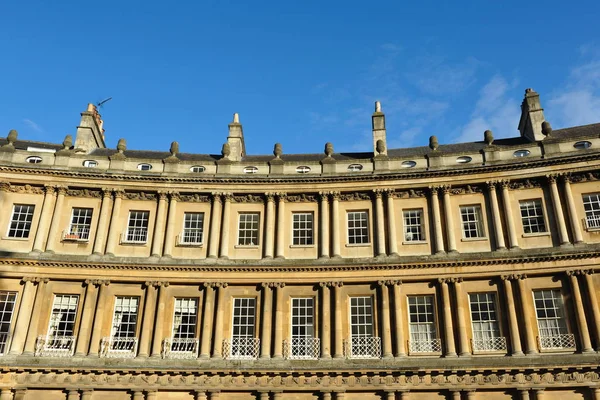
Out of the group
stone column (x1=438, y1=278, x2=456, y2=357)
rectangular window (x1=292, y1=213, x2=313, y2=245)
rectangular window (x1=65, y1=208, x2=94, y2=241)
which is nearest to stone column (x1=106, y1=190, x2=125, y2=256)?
rectangular window (x1=65, y1=208, x2=94, y2=241)

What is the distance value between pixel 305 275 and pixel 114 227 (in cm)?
890

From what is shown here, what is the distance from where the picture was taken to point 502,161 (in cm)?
2227

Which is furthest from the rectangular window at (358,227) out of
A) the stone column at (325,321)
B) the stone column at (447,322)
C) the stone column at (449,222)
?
the stone column at (447,322)

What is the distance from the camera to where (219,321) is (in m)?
21.2

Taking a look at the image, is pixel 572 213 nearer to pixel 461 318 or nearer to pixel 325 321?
pixel 461 318

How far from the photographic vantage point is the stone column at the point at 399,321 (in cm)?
2014

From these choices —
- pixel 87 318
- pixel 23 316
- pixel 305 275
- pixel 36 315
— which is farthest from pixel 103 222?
pixel 305 275

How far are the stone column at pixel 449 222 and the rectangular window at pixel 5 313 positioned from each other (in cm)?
1859

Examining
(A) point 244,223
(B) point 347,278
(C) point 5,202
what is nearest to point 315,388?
(B) point 347,278

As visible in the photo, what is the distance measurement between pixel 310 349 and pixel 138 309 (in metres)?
7.54

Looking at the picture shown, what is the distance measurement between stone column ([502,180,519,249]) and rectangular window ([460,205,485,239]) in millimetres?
1077

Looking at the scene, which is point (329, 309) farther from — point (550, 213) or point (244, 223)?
point (550, 213)

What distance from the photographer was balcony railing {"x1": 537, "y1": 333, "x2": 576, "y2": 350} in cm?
1938

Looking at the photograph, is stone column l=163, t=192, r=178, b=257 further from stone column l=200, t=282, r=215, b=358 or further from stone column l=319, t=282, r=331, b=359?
stone column l=319, t=282, r=331, b=359
